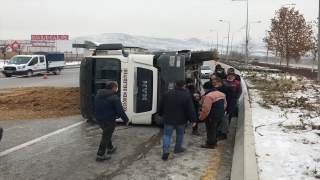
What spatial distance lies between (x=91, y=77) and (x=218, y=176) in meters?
4.31

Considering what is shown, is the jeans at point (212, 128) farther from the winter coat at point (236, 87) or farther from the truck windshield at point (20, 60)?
the truck windshield at point (20, 60)


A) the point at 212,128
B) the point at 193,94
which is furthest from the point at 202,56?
the point at 212,128

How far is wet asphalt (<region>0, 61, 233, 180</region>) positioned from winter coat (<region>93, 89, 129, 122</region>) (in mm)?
830

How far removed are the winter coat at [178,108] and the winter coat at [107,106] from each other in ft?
2.68

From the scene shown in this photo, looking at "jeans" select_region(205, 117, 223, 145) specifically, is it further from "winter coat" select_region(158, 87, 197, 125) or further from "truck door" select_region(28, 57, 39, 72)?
"truck door" select_region(28, 57, 39, 72)

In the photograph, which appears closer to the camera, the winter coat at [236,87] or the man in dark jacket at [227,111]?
the man in dark jacket at [227,111]

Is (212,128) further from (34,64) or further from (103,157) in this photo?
(34,64)

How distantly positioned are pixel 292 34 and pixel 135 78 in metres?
30.4

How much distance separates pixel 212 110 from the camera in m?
6.30

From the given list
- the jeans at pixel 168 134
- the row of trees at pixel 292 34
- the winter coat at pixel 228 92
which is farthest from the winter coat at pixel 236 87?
the row of trees at pixel 292 34

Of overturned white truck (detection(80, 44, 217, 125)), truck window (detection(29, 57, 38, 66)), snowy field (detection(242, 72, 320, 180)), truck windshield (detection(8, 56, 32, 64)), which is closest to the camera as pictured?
snowy field (detection(242, 72, 320, 180))

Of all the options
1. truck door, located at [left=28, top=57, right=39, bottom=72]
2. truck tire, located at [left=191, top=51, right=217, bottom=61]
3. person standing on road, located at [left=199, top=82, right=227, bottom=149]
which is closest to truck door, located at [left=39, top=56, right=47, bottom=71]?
truck door, located at [left=28, top=57, right=39, bottom=72]

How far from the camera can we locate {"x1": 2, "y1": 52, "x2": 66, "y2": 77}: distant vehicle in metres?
24.9

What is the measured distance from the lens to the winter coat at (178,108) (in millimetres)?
5715
